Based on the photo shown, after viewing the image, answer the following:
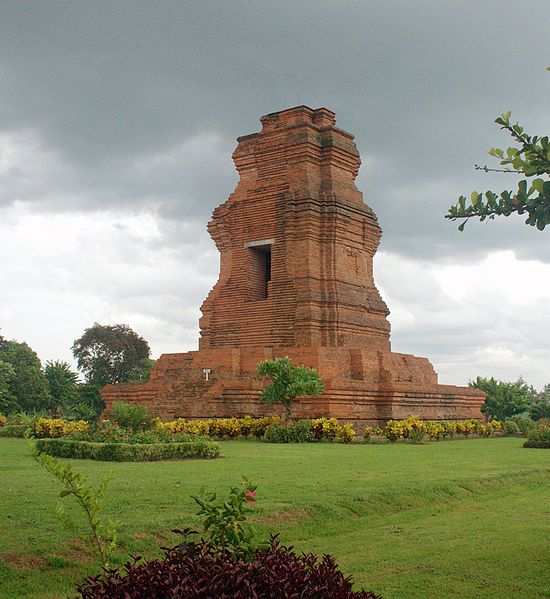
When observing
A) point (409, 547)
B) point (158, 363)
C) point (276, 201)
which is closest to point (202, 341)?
point (158, 363)

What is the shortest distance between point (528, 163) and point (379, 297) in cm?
1980

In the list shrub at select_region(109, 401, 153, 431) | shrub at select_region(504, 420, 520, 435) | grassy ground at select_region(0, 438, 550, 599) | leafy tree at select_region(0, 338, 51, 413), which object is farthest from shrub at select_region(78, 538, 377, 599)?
leafy tree at select_region(0, 338, 51, 413)

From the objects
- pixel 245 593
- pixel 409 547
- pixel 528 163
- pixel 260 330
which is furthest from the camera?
pixel 260 330

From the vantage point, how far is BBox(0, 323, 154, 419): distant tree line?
38000mm

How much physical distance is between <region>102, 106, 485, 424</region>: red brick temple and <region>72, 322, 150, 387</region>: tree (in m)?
22.4

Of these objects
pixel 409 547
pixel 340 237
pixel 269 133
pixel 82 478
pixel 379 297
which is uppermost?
pixel 269 133

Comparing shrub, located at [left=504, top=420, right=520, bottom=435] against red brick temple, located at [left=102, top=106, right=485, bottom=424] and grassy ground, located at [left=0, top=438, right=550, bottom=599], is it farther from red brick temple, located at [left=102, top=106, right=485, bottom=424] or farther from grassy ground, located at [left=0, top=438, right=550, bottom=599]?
grassy ground, located at [left=0, top=438, right=550, bottom=599]

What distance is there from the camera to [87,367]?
46.4m

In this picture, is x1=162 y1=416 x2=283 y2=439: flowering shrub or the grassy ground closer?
the grassy ground

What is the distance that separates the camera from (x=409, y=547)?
6.74m

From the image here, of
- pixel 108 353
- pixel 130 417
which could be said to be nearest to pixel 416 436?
pixel 130 417

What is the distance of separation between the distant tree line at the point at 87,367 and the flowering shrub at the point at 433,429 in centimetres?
2102

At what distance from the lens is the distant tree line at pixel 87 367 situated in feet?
125

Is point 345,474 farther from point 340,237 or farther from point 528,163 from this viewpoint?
point 340,237
